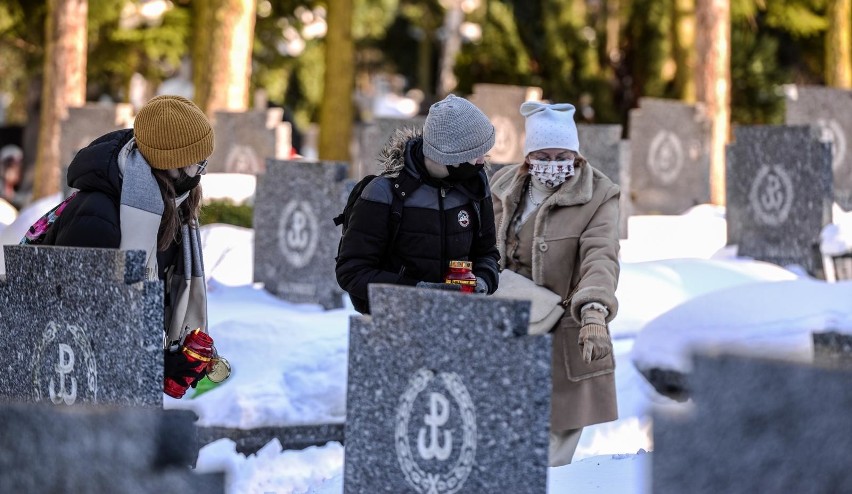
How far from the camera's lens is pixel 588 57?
25750 mm

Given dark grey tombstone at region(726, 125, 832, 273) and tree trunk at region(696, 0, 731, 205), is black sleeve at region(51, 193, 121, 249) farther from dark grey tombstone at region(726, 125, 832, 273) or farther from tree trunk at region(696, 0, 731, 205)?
tree trunk at region(696, 0, 731, 205)

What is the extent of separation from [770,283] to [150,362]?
493 cm

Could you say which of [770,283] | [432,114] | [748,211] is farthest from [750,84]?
[432,114]

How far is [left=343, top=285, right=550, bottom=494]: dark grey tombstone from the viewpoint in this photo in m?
4.06

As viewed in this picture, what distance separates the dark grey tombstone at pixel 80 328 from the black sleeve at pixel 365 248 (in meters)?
0.68

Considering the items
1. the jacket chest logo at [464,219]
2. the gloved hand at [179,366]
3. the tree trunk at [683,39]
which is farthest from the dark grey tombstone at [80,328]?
the tree trunk at [683,39]

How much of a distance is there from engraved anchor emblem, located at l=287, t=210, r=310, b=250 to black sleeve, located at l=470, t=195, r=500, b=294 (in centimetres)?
570

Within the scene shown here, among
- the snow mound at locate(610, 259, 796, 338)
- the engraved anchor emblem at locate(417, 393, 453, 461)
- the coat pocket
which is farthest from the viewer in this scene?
the snow mound at locate(610, 259, 796, 338)

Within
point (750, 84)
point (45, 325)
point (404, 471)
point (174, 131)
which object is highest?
point (750, 84)

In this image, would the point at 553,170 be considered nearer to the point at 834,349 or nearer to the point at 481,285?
the point at 481,285

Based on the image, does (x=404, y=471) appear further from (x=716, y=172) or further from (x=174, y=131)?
(x=716, y=172)

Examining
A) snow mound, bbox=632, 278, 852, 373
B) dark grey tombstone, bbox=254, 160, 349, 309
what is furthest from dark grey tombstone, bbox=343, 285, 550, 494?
dark grey tombstone, bbox=254, 160, 349, 309

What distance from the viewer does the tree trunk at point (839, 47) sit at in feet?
78.5

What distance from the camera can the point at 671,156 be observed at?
1784cm
